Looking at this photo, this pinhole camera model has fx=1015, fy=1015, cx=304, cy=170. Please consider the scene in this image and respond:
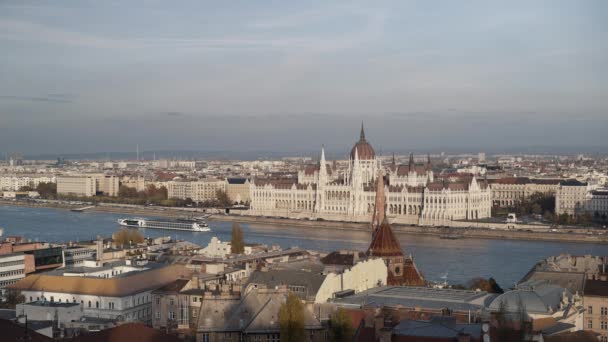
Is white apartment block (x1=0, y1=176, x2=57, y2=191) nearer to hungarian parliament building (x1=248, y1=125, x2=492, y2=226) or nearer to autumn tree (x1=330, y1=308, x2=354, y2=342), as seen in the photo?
hungarian parliament building (x1=248, y1=125, x2=492, y2=226)

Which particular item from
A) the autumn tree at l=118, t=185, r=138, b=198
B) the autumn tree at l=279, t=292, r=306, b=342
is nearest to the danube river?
the autumn tree at l=279, t=292, r=306, b=342

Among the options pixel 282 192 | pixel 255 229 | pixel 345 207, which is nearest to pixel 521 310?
pixel 255 229

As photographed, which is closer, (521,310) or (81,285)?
(521,310)

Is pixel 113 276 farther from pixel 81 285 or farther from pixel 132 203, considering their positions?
pixel 132 203

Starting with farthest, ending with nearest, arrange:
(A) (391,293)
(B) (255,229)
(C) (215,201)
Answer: (C) (215,201)
(B) (255,229)
(A) (391,293)

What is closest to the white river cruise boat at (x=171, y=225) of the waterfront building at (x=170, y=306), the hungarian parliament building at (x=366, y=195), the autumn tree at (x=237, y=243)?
the hungarian parliament building at (x=366, y=195)

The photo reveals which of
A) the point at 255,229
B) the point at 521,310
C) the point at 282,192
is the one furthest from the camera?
the point at 282,192

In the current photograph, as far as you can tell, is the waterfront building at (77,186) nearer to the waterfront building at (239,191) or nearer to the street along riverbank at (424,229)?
the waterfront building at (239,191)

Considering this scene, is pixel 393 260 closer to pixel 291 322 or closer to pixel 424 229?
pixel 291 322

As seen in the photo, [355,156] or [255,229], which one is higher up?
[355,156]
